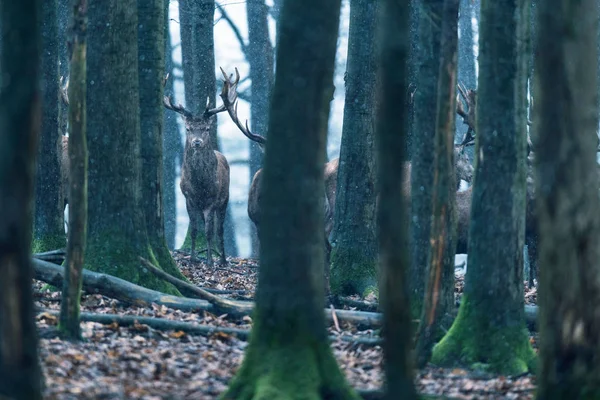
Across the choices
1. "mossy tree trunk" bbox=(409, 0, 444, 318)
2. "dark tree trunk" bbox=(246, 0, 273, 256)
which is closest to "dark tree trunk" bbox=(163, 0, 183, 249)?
"dark tree trunk" bbox=(246, 0, 273, 256)

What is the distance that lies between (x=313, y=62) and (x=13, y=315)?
2743 mm

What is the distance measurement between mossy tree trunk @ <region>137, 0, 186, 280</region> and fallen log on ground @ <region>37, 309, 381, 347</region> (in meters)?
3.37

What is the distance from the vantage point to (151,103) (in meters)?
13.1

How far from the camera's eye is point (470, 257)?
8.60 m

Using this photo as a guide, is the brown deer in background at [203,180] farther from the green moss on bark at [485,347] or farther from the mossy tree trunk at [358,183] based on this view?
the green moss on bark at [485,347]

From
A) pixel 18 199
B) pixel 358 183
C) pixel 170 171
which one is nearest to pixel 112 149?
pixel 358 183

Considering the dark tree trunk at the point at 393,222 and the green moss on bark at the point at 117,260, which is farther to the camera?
the green moss on bark at the point at 117,260

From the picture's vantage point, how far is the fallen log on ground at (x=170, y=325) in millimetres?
9055

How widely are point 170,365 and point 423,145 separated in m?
3.59

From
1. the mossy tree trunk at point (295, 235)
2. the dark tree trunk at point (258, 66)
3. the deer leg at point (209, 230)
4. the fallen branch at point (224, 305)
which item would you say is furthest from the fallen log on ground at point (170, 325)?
the dark tree trunk at point (258, 66)

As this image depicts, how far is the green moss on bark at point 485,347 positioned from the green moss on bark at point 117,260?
4.18 meters

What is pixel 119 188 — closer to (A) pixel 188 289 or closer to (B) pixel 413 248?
(A) pixel 188 289

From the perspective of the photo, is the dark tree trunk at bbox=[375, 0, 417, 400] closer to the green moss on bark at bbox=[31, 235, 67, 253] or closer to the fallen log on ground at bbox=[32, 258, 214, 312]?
the fallen log on ground at bbox=[32, 258, 214, 312]

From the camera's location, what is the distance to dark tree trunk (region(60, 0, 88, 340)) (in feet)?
26.2
